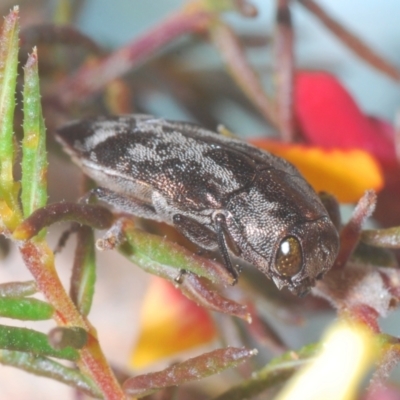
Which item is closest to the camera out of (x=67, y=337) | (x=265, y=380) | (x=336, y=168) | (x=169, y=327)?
(x=67, y=337)

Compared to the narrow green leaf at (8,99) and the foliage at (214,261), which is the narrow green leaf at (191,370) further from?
the narrow green leaf at (8,99)

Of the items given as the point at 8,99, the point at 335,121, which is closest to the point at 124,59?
Result: the point at 335,121

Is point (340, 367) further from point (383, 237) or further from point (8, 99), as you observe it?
point (8, 99)

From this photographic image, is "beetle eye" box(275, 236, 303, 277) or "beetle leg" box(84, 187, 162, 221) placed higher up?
"beetle leg" box(84, 187, 162, 221)

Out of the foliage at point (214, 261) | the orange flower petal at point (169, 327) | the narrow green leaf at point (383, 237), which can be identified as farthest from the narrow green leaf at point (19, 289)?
the orange flower petal at point (169, 327)

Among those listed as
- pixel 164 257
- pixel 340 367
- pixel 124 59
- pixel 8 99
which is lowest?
pixel 340 367

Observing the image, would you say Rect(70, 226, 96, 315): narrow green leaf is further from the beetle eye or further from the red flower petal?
the red flower petal

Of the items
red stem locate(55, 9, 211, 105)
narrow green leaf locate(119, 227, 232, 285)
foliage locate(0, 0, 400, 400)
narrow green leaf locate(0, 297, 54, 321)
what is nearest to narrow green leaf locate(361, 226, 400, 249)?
foliage locate(0, 0, 400, 400)
